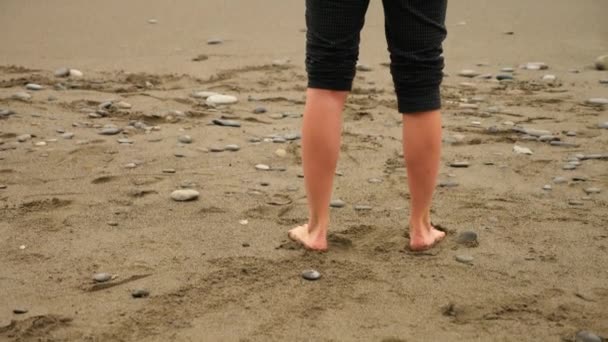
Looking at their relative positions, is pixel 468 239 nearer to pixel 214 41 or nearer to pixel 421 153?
pixel 421 153

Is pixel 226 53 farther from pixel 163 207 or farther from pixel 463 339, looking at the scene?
pixel 463 339

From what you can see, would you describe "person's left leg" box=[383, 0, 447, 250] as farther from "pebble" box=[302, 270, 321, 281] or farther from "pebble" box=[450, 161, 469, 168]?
"pebble" box=[450, 161, 469, 168]

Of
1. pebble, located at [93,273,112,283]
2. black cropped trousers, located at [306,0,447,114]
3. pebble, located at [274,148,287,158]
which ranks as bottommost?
pebble, located at [274,148,287,158]

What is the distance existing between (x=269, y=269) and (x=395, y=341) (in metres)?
0.61

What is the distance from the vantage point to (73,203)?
3.30 metres

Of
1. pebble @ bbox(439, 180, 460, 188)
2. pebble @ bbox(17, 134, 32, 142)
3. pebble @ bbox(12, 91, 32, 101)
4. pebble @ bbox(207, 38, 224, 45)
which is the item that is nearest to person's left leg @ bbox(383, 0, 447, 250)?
pebble @ bbox(439, 180, 460, 188)

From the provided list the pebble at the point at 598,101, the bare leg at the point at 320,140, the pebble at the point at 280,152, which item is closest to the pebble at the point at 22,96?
the pebble at the point at 280,152

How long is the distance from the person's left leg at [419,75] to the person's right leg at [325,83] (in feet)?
0.42

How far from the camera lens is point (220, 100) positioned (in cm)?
502

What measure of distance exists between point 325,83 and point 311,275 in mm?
624

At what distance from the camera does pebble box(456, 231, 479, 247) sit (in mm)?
2926

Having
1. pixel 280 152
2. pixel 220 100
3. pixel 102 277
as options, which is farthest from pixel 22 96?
pixel 102 277

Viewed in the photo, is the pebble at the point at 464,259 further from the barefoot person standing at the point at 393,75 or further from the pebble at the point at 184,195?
the pebble at the point at 184,195

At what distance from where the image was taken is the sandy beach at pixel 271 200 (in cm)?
238
